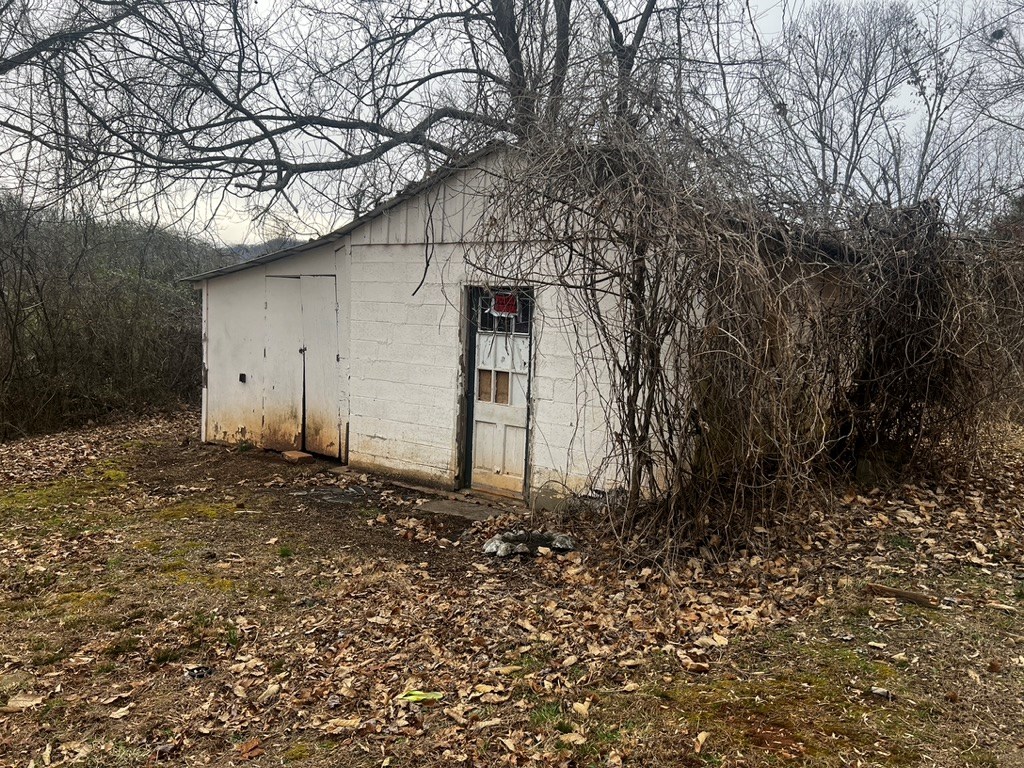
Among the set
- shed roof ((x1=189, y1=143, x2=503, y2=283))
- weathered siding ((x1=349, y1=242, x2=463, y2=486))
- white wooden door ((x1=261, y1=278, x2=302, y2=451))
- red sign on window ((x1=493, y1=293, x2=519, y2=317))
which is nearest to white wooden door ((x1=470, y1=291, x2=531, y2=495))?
red sign on window ((x1=493, y1=293, x2=519, y2=317))

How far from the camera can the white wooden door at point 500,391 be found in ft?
24.1

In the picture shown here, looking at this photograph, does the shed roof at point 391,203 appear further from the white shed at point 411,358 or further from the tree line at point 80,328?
the tree line at point 80,328

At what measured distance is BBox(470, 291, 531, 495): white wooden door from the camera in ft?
24.1

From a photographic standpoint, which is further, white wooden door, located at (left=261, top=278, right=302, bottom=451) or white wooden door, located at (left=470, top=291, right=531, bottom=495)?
white wooden door, located at (left=261, top=278, right=302, bottom=451)

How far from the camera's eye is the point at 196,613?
4.83 metres

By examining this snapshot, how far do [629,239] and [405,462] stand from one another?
411 centimetres

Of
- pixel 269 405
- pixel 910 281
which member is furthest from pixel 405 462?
pixel 910 281

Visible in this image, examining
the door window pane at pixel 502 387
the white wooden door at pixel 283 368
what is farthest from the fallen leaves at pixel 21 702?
the white wooden door at pixel 283 368

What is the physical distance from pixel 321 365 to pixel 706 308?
552 centimetres

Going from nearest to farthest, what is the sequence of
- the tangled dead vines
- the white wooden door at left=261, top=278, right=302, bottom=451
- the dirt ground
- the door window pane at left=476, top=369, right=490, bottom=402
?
the dirt ground
the tangled dead vines
the door window pane at left=476, top=369, right=490, bottom=402
the white wooden door at left=261, top=278, right=302, bottom=451

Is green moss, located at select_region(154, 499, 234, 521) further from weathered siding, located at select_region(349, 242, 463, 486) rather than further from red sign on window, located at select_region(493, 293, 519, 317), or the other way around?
red sign on window, located at select_region(493, 293, 519, 317)

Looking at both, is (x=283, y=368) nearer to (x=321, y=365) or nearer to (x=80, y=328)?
(x=321, y=365)

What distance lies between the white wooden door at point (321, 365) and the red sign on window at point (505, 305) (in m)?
2.42

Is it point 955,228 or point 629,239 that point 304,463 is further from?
point 955,228
